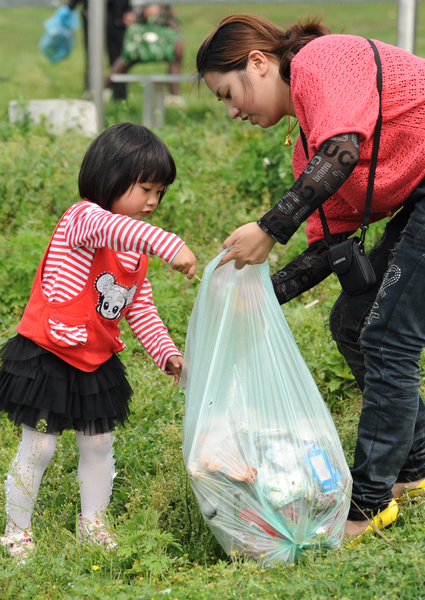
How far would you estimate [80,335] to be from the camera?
2.09 metres

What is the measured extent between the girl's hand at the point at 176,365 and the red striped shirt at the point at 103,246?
0.6 inches

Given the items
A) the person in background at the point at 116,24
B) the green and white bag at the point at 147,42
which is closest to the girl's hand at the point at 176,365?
the green and white bag at the point at 147,42

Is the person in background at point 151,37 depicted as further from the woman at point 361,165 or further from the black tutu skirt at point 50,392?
the black tutu skirt at point 50,392

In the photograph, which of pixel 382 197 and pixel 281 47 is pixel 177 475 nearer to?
pixel 382 197

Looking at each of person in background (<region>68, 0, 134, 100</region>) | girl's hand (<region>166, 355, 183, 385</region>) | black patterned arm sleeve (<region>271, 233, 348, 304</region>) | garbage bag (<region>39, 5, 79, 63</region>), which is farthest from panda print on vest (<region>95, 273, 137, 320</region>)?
garbage bag (<region>39, 5, 79, 63</region>)

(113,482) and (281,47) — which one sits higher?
(281,47)

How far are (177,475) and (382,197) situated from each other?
1.16 m

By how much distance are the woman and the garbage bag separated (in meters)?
6.15

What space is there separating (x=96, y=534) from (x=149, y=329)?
2.26ft

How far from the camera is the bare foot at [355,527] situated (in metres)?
2.07

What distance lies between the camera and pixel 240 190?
4.54m

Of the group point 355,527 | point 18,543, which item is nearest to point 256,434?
point 355,527

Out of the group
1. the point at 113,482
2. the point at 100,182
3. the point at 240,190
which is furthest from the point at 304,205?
the point at 240,190

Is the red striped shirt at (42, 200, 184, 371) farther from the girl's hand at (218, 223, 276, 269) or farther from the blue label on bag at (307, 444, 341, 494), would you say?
the blue label on bag at (307, 444, 341, 494)
